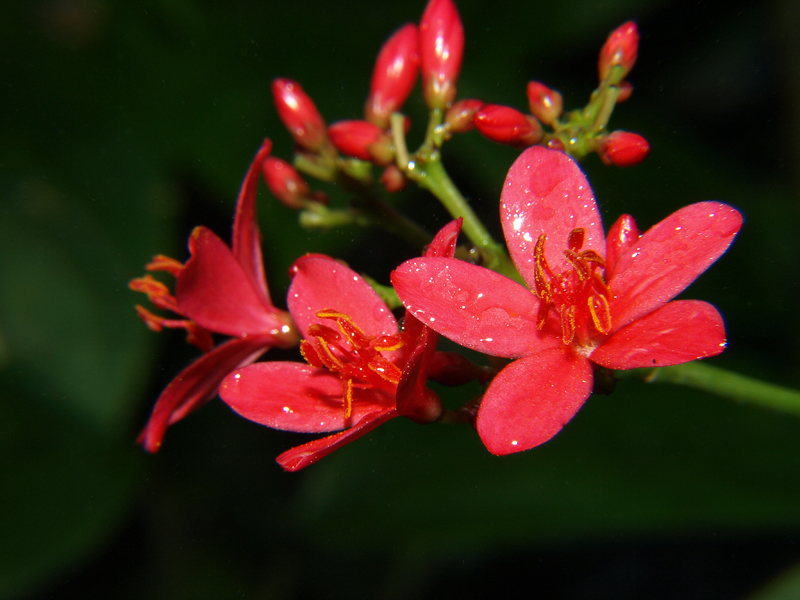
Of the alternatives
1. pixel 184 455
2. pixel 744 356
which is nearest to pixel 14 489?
pixel 184 455

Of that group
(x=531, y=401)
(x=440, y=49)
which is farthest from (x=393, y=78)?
(x=531, y=401)

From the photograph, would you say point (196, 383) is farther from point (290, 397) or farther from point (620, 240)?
point (620, 240)

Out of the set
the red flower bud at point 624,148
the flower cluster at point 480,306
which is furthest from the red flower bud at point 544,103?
the red flower bud at point 624,148

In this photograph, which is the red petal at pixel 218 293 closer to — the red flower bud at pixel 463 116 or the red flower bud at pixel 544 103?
the red flower bud at pixel 463 116

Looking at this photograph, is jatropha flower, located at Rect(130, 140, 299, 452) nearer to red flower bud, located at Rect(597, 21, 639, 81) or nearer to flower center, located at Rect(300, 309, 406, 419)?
flower center, located at Rect(300, 309, 406, 419)

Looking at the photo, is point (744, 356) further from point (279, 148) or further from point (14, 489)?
point (14, 489)

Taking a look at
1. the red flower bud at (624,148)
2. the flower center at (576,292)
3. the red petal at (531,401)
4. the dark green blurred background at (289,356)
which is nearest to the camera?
the red petal at (531,401)

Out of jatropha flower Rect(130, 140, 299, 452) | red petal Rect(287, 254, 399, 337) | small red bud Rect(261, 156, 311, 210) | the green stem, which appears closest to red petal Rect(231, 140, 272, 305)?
jatropha flower Rect(130, 140, 299, 452)
